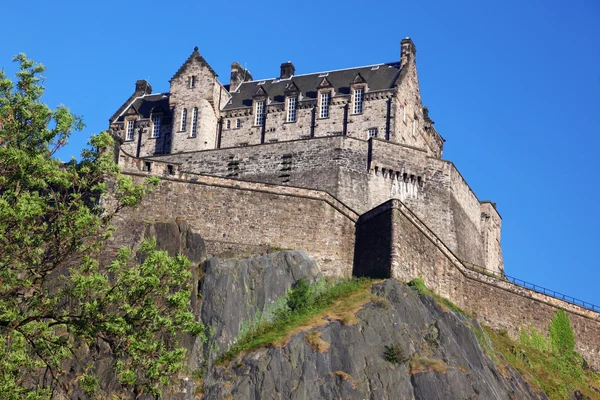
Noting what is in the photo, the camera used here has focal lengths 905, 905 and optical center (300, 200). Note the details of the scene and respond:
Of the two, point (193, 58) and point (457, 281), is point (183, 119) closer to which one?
point (193, 58)

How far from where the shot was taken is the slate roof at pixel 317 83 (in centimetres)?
6519

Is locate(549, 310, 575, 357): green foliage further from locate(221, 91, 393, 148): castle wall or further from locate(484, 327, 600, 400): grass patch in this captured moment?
locate(221, 91, 393, 148): castle wall

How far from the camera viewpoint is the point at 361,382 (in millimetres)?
40844

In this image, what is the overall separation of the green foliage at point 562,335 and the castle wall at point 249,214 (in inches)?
599

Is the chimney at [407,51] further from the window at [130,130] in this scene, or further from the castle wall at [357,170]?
the window at [130,130]

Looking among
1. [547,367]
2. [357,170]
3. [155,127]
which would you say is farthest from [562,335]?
[155,127]

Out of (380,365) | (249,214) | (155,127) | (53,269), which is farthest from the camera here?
(155,127)

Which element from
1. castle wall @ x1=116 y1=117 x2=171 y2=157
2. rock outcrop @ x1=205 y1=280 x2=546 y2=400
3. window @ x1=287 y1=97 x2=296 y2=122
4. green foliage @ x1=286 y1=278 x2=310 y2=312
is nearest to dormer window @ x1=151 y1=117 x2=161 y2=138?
castle wall @ x1=116 y1=117 x2=171 y2=157

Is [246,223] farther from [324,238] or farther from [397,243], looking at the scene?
[397,243]

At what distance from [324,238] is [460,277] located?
909 cm

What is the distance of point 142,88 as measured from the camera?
74312 mm

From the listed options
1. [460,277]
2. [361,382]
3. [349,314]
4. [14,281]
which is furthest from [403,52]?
[14,281]

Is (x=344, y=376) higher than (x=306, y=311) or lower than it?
lower

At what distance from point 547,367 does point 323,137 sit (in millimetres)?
19612
